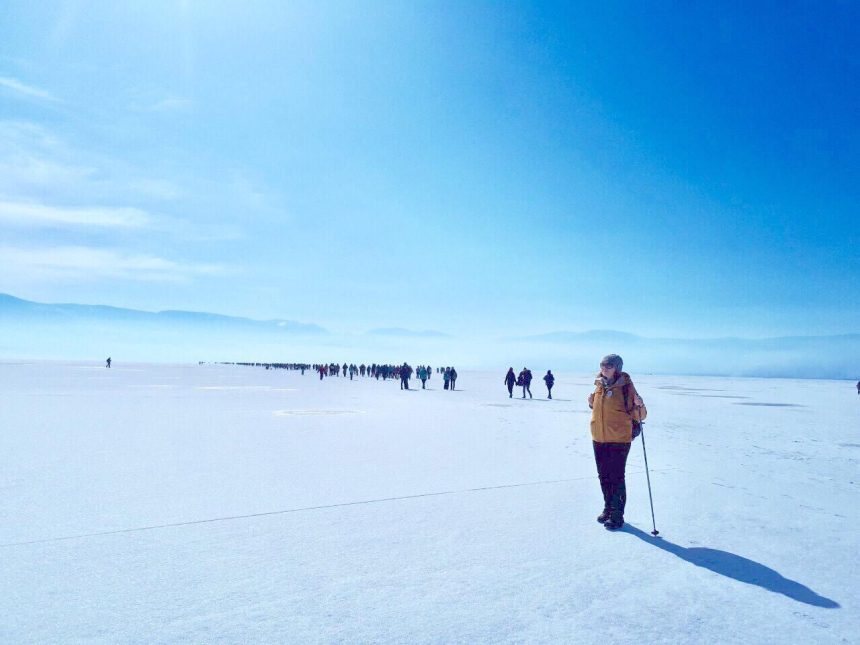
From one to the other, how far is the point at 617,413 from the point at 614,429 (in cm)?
17

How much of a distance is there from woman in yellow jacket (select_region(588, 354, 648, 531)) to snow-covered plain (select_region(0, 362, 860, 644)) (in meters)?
0.31

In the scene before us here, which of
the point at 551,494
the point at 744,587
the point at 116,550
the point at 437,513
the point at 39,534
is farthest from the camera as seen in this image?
the point at 551,494

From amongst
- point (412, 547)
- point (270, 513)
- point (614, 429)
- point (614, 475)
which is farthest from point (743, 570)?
point (270, 513)

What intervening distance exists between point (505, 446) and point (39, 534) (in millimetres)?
7875

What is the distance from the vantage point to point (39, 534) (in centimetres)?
491

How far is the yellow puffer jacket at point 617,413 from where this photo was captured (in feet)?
18.1

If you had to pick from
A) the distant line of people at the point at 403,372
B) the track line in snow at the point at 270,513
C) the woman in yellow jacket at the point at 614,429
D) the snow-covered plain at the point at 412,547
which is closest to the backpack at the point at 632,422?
the woman in yellow jacket at the point at 614,429

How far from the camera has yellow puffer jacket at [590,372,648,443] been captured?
5.50 meters

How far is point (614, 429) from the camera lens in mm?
5516

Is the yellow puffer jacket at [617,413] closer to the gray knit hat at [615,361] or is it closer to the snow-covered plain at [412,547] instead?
the gray knit hat at [615,361]

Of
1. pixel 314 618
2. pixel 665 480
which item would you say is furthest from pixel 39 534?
pixel 665 480

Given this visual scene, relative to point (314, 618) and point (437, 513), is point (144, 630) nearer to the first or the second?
point (314, 618)

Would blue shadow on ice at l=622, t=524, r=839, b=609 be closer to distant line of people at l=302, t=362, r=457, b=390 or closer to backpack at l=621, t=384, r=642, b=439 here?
backpack at l=621, t=384, r=642, b=439

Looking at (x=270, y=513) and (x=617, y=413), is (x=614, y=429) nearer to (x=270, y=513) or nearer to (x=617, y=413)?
(x=617, y=413)
